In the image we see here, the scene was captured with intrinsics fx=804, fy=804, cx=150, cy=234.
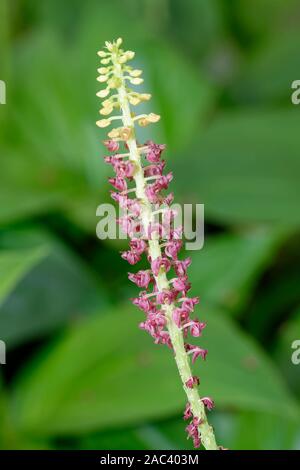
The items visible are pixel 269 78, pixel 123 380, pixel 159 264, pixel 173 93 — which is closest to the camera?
pixel 159 264

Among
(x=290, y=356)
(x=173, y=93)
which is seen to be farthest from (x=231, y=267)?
(x=173, y=93)

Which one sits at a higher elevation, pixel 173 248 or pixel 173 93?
pixel 173 93

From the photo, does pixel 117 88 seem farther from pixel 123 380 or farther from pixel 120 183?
pixel 123 380

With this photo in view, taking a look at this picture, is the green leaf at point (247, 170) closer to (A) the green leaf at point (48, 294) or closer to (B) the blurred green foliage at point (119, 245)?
(B) the blurred green foliage at point (119, 245)

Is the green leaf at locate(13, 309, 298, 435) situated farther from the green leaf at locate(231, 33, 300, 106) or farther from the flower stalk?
the green leaf at locate(231, 33, 300, 106)

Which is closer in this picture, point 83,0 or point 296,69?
point 296,69

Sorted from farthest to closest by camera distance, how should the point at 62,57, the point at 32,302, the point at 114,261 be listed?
the point at 62,57 < the point at 114,261 < the point at 32,302
